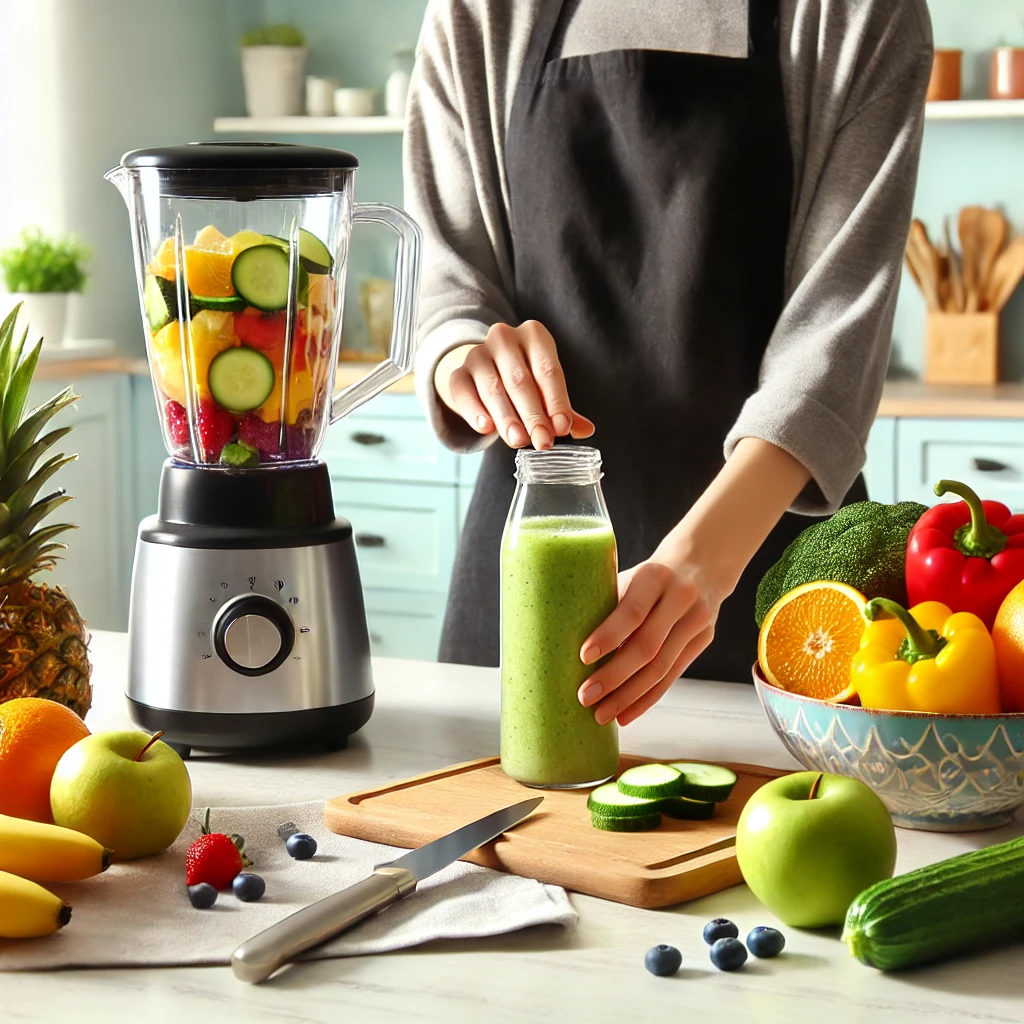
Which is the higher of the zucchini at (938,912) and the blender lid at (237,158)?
the blender lid at (237,158)

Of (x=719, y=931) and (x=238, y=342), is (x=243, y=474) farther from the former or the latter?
(x=719, y=931)

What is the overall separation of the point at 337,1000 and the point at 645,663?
38 centimetres

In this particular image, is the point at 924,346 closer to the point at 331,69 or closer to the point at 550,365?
the point at 331,69

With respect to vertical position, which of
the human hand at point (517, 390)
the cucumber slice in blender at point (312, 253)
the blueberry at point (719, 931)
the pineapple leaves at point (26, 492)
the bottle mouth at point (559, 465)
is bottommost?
the blueberry at point (719, 931)

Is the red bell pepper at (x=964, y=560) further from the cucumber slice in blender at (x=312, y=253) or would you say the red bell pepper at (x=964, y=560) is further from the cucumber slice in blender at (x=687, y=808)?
the cucumber slice in blender at (x=312, y=253)

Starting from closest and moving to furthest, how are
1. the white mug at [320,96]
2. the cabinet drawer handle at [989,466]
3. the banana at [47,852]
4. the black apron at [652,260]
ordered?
the banana at [47,852]
the black apron at [652,260]
the cabinet drawer handle at [989,466]
the white mug at [320,96]

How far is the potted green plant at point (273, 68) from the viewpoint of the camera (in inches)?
143

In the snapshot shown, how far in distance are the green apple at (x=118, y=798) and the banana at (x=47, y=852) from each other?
1.9 inches

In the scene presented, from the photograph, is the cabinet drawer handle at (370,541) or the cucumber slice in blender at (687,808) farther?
the cabinet drawer handle at (370,541)

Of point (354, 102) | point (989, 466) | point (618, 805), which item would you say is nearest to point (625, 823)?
point (618, 805)

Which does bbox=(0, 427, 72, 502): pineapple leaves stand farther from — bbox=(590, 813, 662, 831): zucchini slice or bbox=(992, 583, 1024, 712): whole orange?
bbox=(992, 583, 1024, 712): whole orange

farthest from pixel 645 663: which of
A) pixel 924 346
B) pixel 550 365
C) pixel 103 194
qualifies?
pixel 103 194

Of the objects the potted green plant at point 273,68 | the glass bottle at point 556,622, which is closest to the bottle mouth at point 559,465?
the glass bottle at point 556,622

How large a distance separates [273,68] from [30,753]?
304cm
